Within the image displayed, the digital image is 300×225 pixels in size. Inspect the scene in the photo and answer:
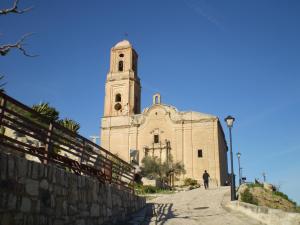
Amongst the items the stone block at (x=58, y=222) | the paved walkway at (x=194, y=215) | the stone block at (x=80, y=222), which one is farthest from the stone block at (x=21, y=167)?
the paved walkway at (x=194, y=215)

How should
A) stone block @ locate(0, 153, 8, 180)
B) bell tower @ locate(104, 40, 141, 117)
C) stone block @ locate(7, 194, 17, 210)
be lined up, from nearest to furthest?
1. stone block @ locate(0, 153, 8, 180)
2. stone block @ locate(7, 194, 17, 210)
3. bell tower @ locate(104, 40, 141, 117)

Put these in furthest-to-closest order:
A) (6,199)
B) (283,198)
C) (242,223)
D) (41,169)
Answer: (283,198) < (242,223) < (41,169) < (6,199)

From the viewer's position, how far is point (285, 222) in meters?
11.0

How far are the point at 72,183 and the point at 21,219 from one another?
2368mm

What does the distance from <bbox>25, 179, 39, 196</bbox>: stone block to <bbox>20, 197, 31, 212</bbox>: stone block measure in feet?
0.49

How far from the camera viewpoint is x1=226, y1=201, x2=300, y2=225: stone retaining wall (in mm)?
10797

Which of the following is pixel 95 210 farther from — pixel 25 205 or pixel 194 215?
pixel 194 215

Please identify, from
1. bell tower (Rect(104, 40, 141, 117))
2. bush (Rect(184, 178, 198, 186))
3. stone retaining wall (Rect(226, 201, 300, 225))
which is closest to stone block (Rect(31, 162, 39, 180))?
stone retaining wall (Rect(226, 201, 300, 225))

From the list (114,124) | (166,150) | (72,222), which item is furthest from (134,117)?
(72,222)

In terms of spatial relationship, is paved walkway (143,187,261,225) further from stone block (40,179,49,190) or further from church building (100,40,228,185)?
church building (100,40,228,185)

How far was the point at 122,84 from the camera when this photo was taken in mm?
55938

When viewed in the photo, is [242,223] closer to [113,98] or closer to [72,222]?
[72,222]

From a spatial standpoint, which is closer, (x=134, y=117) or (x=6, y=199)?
(x=6, y=199)

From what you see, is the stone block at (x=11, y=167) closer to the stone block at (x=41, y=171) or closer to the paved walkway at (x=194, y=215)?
the stone block at (x=41, y=171)
